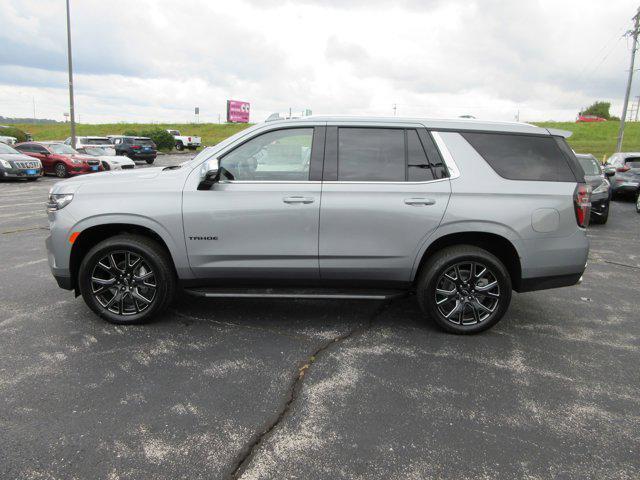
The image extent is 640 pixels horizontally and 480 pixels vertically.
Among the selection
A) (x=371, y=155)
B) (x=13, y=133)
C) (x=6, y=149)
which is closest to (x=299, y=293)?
(x=371, y=155)

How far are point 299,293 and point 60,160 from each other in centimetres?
1922

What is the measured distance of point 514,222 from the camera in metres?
Result: 3.98

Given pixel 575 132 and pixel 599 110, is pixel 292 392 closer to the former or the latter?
pixel 575 132

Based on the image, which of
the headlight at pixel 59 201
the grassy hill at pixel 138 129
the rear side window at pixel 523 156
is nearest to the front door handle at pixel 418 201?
the rear side window at pixel 523 156

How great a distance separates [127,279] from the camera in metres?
4.19

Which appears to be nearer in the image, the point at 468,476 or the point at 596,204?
the point at 468,476

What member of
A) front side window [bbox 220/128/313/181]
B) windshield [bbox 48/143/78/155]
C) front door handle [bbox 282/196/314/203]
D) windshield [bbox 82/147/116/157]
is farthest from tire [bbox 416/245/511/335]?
windshield [bbox 82/147/116/157]

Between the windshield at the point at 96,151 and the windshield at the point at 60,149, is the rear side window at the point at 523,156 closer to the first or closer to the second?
the windshield at the point at 60,149

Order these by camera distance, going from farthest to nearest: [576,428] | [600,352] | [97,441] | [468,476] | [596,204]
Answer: [596,204] < [600,352] < [576,428] < [97,441] < [468,476]

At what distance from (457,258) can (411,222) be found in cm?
51

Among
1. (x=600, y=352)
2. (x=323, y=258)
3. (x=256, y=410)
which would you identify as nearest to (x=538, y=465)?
(x=256, y=410)

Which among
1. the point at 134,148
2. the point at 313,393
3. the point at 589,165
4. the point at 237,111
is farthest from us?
the point at 237,111

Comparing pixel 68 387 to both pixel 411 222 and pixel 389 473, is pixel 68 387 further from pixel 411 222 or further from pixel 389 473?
pixel 411 222

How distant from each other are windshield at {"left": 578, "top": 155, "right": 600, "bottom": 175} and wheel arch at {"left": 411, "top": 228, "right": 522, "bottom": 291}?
7687 millimetres
